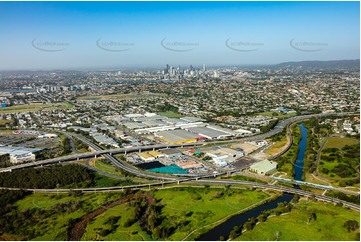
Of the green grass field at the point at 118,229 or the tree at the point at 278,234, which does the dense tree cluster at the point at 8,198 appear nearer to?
the green grass field at the point at 118,229

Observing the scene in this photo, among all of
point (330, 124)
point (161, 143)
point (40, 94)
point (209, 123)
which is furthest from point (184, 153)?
point (40, 94)

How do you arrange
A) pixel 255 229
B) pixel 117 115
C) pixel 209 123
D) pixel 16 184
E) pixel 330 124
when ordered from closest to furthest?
pixel 255 229 < pixel 16 184 < pixel 330 124 < pixel 209 123 < pixel 117 115

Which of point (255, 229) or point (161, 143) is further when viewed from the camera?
point (161, 143)

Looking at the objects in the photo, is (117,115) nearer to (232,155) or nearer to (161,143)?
(161,143)

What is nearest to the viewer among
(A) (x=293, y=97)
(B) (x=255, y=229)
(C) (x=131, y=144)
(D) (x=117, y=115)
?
(B) (x=255, y=229)

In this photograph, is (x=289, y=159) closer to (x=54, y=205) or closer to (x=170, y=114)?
(x=54, y=205)

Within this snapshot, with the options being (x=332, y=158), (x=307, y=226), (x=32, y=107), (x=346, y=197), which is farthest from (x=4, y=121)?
(x=346, y=197)
